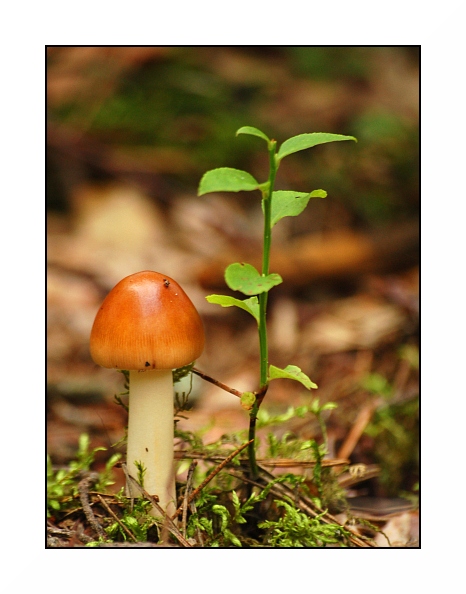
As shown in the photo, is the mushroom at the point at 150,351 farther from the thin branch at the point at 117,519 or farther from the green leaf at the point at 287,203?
the green leaf at the point at 287,203

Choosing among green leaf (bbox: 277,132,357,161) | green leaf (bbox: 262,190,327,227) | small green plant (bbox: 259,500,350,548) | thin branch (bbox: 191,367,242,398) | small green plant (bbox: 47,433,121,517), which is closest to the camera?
green leaf (bbox: 277,132,357,161)

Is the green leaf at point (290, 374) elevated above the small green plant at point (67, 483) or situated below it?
above

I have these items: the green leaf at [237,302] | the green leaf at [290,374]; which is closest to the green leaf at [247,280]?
the green leaf at [237,302]

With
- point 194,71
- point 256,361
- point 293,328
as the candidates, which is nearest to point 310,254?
point 293,328

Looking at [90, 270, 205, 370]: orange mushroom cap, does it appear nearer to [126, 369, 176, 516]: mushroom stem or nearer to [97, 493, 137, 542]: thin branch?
[126, 369, 176, 516]: mushroom stem

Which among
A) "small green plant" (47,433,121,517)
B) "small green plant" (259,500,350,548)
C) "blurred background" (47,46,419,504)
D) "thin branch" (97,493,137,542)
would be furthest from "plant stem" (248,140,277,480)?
"blurred background" (47,46,419,504)

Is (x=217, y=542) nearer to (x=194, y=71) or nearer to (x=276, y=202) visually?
(x=276, y=202)
